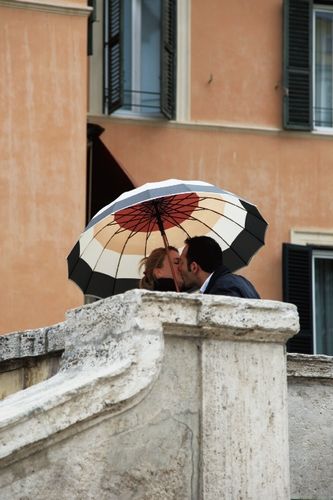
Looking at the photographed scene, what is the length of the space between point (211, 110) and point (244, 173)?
862 mm

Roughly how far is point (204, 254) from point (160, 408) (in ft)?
6.52

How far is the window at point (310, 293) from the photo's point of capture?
2062 centimetres

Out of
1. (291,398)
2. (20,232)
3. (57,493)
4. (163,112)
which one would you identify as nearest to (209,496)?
(57,493)

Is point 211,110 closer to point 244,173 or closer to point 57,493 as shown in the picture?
point 244,173

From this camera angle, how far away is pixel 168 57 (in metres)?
20.5

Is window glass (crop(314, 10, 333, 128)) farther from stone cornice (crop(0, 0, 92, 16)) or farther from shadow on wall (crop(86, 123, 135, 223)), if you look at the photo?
stone cornice (crop(0, 0, 92, 16))

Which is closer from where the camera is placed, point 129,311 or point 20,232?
point 129,311

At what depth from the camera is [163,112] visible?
800 inches

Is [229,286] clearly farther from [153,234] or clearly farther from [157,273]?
[153,234]

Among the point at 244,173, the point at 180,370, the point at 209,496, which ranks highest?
the point at 244,173

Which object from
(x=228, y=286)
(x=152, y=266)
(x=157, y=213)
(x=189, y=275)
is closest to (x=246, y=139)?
(x=157, y=213)

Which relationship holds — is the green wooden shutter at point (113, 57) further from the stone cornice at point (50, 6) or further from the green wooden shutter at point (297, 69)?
the green wooden shutter at point (297, 69)

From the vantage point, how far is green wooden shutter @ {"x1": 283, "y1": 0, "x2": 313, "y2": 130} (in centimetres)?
2116

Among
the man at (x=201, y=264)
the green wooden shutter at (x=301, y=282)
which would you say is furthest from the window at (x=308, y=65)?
the man at (x=201, y=264)
